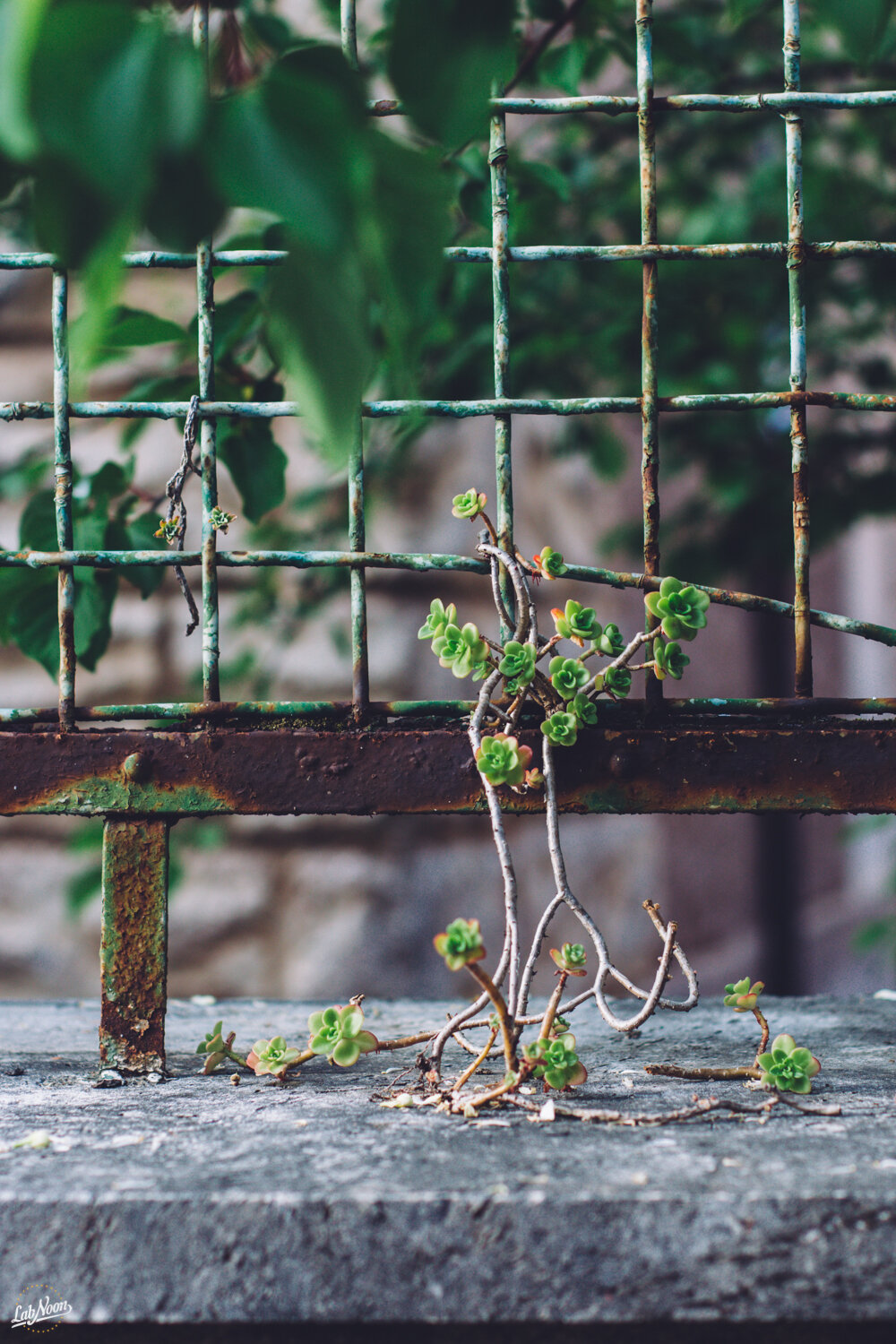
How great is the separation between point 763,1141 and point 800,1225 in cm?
11

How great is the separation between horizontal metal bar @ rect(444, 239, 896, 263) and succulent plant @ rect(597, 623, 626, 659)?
1.09ft

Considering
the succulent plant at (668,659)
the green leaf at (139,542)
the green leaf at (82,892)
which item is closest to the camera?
the succulent plant at (668,659)

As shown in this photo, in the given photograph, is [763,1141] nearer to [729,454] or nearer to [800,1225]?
[800,1225]

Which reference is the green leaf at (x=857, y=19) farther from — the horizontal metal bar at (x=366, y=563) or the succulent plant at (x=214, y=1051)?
the succulent plant at (x=214, y=1051)

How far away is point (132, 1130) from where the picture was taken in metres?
0.82

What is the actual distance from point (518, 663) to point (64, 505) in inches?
17.5

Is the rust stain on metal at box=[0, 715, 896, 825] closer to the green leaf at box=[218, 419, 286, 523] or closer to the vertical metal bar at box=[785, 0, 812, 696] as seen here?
the vertical metal bar at box=[785, 0, 812, 696]

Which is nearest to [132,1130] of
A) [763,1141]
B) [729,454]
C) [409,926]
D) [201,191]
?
[763,1141]

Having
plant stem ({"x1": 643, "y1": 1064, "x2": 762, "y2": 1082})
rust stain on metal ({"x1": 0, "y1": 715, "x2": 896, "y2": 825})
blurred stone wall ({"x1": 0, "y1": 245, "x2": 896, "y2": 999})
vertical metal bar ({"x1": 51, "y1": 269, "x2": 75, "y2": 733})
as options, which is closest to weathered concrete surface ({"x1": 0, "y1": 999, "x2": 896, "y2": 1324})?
plant stem ({"x1": 643, "y1": 1064, "x2": 762, "y2": 1082})

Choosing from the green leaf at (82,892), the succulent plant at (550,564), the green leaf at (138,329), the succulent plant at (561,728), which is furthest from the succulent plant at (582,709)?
the green leaf at (82,892)

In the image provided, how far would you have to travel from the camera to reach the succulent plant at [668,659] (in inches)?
34.0

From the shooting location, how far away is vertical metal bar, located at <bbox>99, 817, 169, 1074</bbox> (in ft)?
3.00

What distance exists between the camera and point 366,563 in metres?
0.92

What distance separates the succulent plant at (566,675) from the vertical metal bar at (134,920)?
14.7 inches
